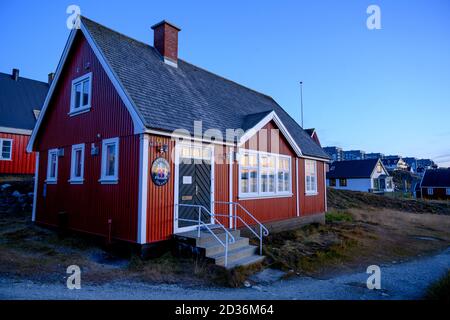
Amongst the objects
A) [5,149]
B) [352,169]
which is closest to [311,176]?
[5,149]

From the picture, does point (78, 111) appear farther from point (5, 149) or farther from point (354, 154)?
point (354, 154)

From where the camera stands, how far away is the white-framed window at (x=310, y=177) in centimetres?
1619

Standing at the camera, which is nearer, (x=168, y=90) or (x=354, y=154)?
(x=168, y=90)

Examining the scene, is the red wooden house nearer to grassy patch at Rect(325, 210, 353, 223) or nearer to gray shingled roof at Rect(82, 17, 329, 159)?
gray shingled roof at Rect(82, 17, 329, 159)

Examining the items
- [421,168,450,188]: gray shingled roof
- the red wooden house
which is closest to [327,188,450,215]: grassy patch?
the red wooden house

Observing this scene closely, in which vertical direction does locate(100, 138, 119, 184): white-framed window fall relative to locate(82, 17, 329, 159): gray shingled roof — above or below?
below

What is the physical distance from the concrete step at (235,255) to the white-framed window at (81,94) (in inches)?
285

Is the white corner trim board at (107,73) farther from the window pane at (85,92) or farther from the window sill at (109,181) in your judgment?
the window sill at (109,181)

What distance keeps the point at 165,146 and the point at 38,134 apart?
8423 mm

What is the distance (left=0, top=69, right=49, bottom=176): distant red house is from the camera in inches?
820

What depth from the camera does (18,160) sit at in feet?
70.1

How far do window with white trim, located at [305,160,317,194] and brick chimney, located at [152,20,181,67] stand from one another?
899 centimetres

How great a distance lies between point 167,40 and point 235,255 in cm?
1055
